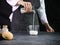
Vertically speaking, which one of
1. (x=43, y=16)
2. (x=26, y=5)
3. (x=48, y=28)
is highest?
→ (x=26, y=5)

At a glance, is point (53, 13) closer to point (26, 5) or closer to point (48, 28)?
point (48, 28)

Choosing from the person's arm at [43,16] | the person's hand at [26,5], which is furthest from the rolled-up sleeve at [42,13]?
the person's hand at [26,5]

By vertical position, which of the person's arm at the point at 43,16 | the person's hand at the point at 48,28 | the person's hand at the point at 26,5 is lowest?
the person's hand at the point at 48,28

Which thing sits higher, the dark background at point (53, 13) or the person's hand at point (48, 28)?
the dark background at point (53, 13)

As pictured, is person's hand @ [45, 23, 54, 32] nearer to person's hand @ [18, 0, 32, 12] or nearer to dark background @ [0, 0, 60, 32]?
dark background @ [0, 0, 60, 32]

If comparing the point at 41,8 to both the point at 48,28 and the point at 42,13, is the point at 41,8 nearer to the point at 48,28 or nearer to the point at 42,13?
the point at 42,13

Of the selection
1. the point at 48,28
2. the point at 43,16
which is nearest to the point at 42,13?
the point at 43,16

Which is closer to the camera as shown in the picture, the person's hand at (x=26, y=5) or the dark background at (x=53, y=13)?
the person's hand at (x=26, y=5)

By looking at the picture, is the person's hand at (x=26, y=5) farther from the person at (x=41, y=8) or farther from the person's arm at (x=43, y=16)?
the person's arm at (x=43, y=16)

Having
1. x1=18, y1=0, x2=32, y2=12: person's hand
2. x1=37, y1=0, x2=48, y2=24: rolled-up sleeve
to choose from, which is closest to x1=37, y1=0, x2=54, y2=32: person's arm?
x1=37, y1=0, x2=48, y2=24: rolled-up sleeve

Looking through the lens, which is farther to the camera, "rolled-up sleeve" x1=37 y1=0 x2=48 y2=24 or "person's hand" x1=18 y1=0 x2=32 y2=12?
"rolled-up sleeve" x1=37 y1=0 x2=48 y2=24

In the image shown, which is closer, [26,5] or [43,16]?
[26,5]

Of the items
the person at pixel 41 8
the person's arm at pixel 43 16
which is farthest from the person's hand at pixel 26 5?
the person's arm at pixel 43 16

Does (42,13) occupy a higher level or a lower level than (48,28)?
higher
